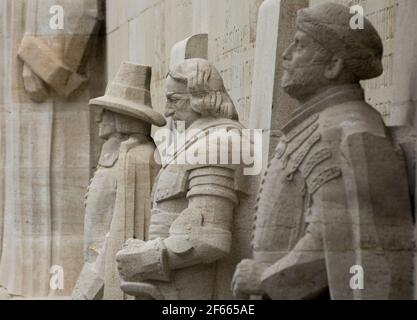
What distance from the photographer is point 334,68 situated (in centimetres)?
1208

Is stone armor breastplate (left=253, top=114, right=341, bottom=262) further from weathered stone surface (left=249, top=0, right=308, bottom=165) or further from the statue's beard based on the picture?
weathered stone surface (left=249, top=0, right=308, bottom=165)

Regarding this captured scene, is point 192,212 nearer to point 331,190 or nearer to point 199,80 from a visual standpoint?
point 199,80

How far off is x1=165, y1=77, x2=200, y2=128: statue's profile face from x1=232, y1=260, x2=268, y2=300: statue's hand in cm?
161

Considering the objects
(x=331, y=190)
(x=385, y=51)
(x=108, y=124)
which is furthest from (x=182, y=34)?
(x=331, y=190)

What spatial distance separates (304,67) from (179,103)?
1.66 metres

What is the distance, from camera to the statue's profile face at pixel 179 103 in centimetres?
1364

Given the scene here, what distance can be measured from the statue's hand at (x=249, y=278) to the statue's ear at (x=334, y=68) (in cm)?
107

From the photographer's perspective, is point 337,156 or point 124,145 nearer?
point 337,156

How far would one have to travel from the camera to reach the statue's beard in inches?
477

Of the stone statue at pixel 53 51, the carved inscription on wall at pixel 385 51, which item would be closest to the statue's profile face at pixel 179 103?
the carved inscription on wall at pixel 385 51
